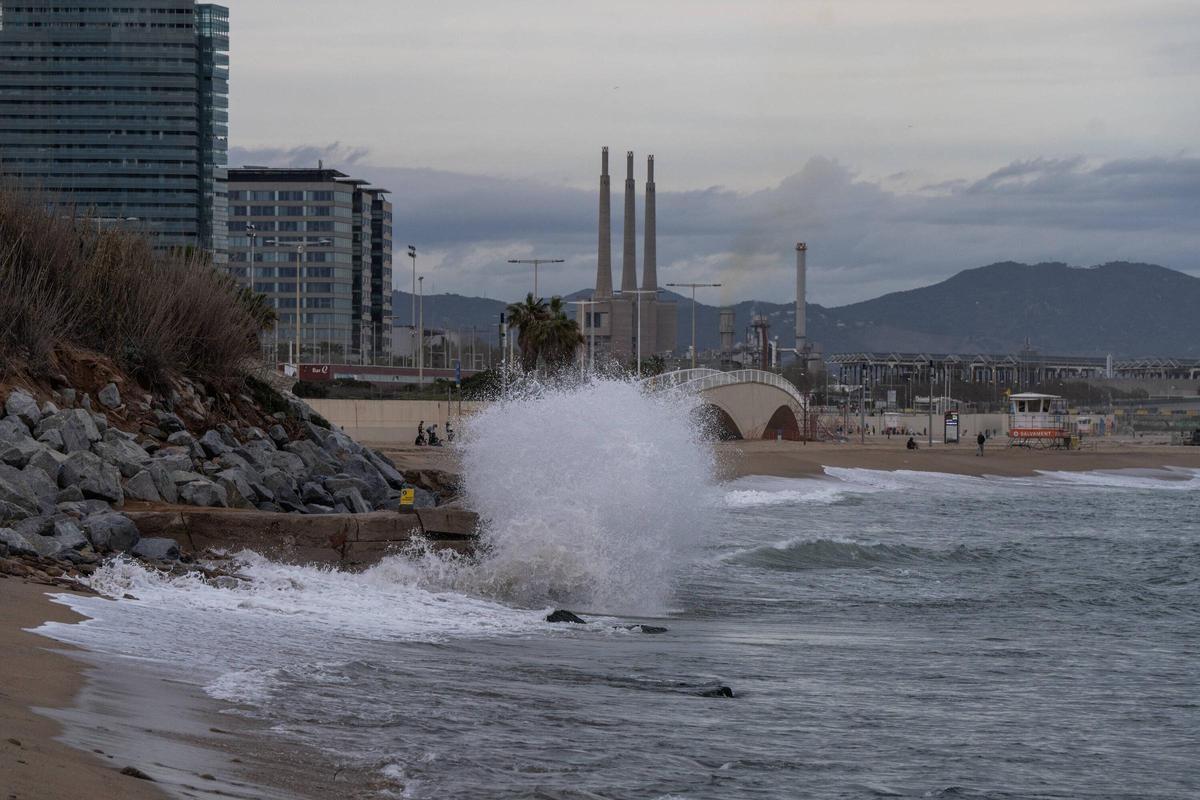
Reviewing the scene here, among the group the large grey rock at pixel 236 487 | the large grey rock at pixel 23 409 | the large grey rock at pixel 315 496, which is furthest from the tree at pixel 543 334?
the large grey rock at pixel 23 409

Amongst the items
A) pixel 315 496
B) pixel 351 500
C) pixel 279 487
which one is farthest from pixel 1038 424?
pixel 279 487

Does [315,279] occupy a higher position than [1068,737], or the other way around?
[315,279]

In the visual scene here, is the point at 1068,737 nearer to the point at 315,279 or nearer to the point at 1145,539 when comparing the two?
the point at 1145,539

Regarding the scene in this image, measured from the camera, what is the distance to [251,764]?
805 centimetres

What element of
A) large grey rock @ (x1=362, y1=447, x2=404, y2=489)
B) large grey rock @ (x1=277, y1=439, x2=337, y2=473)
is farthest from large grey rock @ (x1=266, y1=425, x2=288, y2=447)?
large grey rock @ (x1=362, y1=447, x2=404, y2=489)

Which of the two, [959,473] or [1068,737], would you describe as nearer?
[1068,737]

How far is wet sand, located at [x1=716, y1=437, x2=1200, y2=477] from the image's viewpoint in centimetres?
6134

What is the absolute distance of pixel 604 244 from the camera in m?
180

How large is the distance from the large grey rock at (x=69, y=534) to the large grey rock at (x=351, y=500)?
21.8 feet

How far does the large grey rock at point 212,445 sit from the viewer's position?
20.7 metres

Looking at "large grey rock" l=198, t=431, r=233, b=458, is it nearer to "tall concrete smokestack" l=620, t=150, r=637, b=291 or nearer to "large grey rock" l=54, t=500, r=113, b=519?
"large grey rock" l=54, t=500, r=113, b=519

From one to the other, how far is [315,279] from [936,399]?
266ft

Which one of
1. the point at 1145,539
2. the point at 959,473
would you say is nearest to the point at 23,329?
the point at 1145,539

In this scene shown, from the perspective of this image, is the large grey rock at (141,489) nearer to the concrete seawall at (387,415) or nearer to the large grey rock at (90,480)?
the large grey rock at (90,480)
